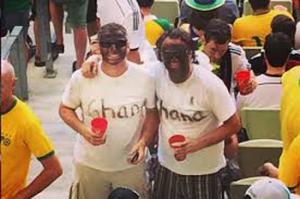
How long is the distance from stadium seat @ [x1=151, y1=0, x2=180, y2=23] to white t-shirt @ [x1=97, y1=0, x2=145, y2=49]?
7.47 feet

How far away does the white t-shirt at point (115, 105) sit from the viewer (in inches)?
177

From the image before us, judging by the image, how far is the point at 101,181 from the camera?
462 cm

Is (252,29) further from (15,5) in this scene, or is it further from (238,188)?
(238,188)

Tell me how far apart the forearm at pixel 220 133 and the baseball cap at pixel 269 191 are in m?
0.56

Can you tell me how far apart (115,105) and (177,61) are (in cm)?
41

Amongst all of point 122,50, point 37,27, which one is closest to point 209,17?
point 122,50

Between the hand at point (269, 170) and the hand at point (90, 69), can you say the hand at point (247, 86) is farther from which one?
the hand at point (90, 69)

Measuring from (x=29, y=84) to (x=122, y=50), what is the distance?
11.8 feet

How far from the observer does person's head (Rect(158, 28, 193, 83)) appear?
439cm

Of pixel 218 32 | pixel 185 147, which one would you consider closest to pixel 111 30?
pixel 185 147

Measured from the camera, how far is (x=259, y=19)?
7.05 m

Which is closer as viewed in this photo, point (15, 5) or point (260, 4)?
point (260, 4)

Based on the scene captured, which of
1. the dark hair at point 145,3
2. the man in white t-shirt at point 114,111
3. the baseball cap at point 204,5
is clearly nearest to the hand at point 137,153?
the man in white t-shirt at point 114,111

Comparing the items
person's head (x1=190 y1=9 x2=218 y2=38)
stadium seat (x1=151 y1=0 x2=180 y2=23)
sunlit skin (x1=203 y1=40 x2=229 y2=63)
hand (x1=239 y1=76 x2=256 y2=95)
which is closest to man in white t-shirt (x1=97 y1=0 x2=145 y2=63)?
person's head (x1=190 y1=9 x2=218 y2=38)
